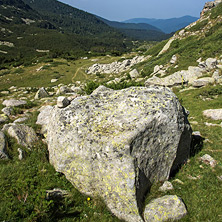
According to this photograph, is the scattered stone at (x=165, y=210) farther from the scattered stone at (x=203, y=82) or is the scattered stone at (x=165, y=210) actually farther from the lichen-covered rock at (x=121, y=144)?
the scattered stone at (x=203, y=82)

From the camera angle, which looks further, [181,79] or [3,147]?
[181,79]

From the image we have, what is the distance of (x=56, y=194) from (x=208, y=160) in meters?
6.55

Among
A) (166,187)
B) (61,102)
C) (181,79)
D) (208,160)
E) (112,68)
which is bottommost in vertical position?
(166,187)

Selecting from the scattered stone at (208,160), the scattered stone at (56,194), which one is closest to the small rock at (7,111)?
the scattered stone at (56,194)

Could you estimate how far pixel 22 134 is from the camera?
745 cm

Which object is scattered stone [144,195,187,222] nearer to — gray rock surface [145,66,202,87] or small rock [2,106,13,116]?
small rock [2,106,13,116]

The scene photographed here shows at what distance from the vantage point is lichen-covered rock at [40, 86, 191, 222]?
501 cm

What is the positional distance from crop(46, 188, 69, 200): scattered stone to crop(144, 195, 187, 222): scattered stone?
8.73 feet

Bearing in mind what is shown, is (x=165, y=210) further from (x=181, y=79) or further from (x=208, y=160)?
(x=181, y=79)

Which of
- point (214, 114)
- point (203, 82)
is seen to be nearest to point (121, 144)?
point (214, 114)

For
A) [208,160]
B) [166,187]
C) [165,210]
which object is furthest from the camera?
[208,160]

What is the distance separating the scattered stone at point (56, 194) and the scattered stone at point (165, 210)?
8.73 ft

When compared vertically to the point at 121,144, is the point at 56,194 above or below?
below

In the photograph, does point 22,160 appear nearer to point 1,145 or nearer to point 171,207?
point 1,145
